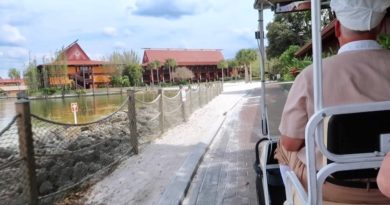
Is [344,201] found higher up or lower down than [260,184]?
higher up

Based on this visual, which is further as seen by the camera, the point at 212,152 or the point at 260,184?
the point at 212,152

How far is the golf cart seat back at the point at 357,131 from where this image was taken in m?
1.93

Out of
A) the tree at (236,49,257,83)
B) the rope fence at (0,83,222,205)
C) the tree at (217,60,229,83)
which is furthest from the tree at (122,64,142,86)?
the rope fence at (0,83,222,205)

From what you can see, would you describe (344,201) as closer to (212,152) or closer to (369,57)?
(369,57)

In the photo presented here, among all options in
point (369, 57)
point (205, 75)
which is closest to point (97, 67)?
point (205, 75)

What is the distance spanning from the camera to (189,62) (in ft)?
289

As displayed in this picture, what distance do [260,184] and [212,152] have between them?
4.50m

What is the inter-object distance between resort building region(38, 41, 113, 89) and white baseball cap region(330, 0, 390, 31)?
7502 cm

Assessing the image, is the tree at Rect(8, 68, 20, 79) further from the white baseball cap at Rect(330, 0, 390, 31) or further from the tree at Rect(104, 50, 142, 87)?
the white baseball cap at Rect(330, 0, 390, 31)

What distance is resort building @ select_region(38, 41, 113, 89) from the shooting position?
74062mm

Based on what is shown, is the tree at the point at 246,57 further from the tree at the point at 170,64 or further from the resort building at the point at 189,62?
the tree at the point at 170,64

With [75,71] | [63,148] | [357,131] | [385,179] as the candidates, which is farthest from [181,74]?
[385,179]

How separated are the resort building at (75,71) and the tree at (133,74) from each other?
3073 mm

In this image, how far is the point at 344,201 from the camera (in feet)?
6.73
